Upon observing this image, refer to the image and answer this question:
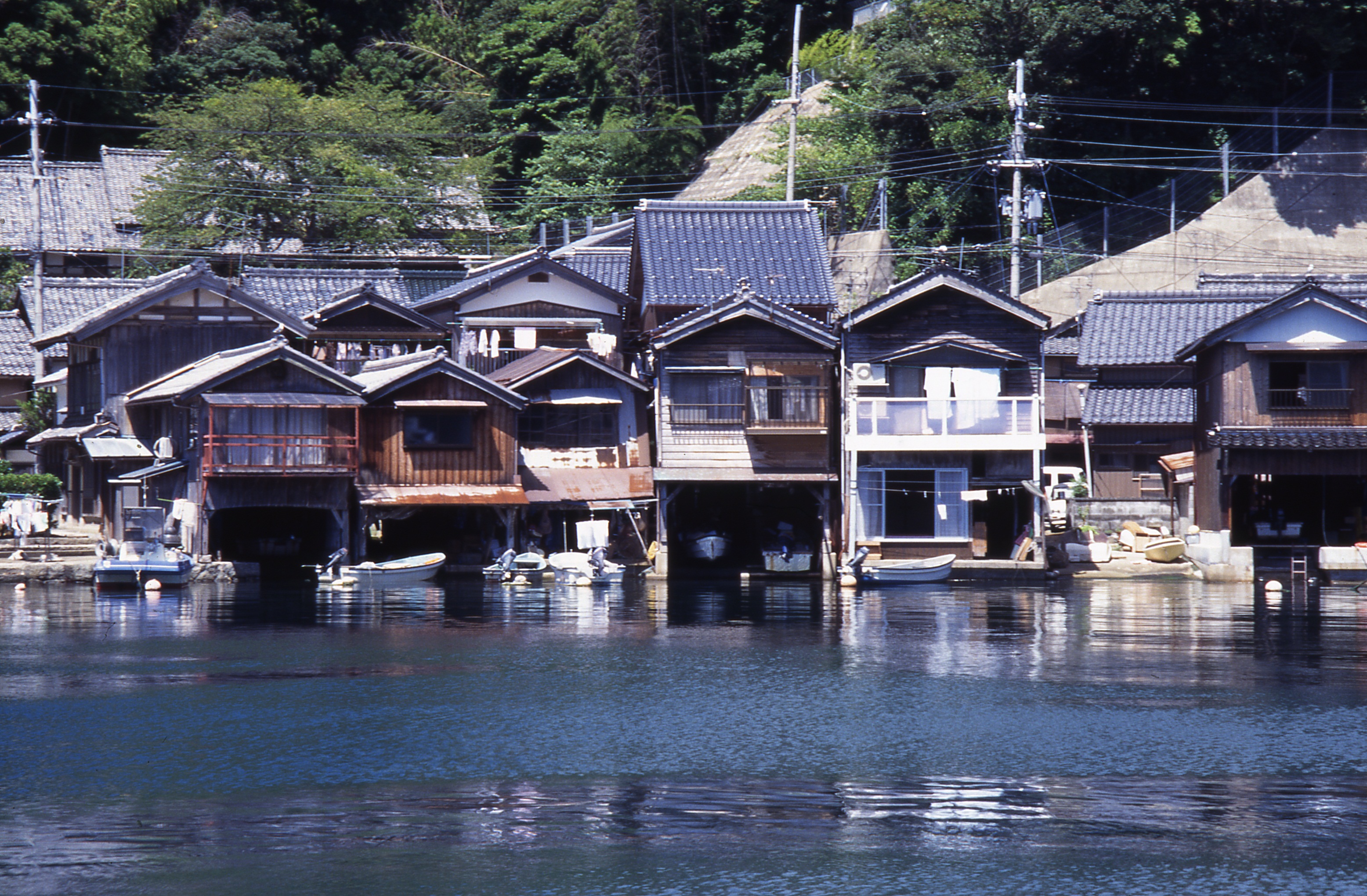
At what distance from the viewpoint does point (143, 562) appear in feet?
122

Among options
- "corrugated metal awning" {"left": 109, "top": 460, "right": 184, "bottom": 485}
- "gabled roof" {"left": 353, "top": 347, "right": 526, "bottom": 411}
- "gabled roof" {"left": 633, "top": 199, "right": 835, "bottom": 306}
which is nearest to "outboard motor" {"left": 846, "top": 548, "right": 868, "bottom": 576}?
"gabled roof" {"left": 633, "top": 199, "right": 835, "bottom": 306}

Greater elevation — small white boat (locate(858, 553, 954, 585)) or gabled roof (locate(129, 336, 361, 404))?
gabled roof (locate(129, 336, 361, 404))

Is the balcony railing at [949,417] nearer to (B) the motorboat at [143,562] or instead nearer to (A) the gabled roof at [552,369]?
(A) the gabled roof at [552,369]

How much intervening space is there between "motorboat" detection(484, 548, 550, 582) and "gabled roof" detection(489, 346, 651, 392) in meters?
5.51

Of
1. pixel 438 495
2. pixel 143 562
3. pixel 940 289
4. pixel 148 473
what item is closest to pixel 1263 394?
pixel 940 289

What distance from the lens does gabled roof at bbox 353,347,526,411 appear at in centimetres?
4075

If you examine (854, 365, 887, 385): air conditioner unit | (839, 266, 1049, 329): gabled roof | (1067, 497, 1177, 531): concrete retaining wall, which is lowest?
(1067, 497, 1177, 531): concrete retaining wall

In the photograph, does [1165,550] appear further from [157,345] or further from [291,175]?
[291,175]

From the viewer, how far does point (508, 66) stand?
64.3m

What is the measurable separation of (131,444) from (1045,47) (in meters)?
33.5

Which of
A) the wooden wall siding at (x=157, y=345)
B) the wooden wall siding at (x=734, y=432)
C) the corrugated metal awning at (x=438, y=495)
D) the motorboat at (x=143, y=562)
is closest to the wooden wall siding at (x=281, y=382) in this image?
the corrugated metal awning at (x=438, y=495)

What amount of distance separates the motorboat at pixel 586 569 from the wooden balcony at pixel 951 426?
25.2ft

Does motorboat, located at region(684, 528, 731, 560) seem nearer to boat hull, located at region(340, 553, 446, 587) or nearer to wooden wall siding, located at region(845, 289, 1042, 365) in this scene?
wooden wall siding, located at region(845, 289, 1042, 365)

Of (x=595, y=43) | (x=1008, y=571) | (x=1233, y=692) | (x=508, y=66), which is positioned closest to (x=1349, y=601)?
(x=1008, y=571)
